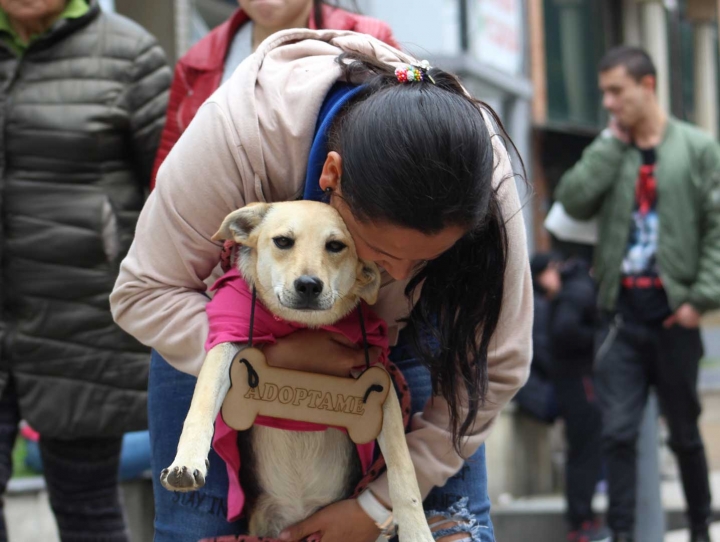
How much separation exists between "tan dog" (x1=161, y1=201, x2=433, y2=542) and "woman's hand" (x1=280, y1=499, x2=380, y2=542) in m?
0.04

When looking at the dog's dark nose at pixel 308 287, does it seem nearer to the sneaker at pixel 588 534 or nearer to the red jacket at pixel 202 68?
the red jacket at pixel 202 68

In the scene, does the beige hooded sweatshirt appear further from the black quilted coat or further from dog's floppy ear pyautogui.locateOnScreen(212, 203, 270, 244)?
the black quilted coat

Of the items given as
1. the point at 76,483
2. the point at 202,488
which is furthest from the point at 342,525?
the point at 76,483

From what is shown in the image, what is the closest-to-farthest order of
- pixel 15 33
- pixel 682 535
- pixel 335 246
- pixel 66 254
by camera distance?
pixel 335 246
pixel 66 254
pixel 15 33
pixel 682 535

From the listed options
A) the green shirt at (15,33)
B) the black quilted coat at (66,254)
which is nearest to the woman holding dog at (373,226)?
the black quilted coat at (66,254)

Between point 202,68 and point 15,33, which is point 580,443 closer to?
point 202,68

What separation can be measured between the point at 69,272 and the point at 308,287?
1.59m

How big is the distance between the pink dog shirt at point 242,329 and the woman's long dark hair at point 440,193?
0.13 meters

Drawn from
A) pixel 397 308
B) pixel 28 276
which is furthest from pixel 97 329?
pixel 397 308

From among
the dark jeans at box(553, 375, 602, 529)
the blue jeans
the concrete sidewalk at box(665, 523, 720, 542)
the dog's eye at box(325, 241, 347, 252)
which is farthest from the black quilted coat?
the concrete sidewalk at box(665, 523, 720, 542)

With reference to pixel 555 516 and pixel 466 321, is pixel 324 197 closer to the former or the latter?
pixel 466 321

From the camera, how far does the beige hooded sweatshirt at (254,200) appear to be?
2.38 metres

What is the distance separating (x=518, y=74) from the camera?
12383 mm

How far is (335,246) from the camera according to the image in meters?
2.38
